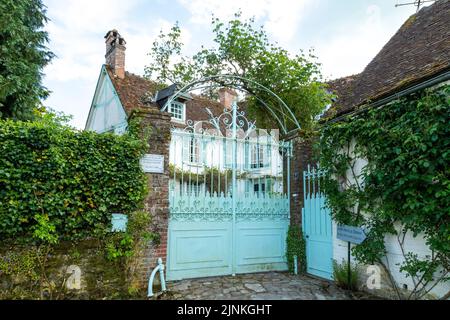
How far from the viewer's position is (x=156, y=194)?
5.09 meters

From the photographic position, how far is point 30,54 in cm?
995

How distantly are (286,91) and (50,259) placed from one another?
268 inches

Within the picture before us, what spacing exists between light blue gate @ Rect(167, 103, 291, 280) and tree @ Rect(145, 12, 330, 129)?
1911 mm

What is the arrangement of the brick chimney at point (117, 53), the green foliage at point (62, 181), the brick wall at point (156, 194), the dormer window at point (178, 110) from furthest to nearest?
1. the dormer window at point (178, 110)
2. the brick chimney at point (117, 53)
3. the brick wall at point (156, 194)
4. the green foliage at point (62, 181)

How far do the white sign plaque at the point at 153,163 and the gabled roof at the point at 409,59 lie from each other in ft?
11.8

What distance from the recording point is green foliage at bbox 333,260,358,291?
5027mm

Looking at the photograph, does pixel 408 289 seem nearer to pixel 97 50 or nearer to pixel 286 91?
pixel 286 91

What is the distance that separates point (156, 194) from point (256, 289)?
93.6 inches

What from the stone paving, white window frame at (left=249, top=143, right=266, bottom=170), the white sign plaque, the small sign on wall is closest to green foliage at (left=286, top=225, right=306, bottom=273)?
the stone paving

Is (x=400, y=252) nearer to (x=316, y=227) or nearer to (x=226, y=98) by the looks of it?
(x=316, y=227)

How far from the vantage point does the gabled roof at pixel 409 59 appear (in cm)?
462

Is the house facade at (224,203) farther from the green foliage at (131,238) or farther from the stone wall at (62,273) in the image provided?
the stone wall at (62,273)

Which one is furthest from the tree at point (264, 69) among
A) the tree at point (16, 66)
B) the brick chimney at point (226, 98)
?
the brick chimney at point (226, 98)

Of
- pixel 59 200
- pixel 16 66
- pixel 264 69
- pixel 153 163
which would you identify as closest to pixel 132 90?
pixel 16 66
